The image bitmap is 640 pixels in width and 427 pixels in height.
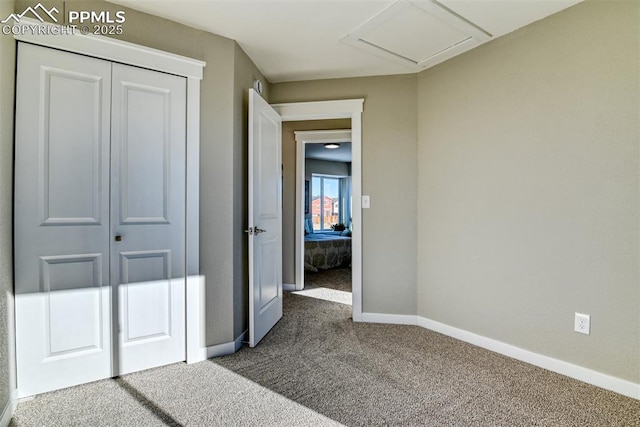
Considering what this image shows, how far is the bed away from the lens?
5652 mm

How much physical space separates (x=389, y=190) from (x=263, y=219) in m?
1.21

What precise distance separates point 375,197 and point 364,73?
116cm

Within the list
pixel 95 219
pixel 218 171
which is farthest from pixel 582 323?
pixel 95 219

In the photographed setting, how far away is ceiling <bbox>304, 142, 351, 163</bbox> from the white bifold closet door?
4654 mm

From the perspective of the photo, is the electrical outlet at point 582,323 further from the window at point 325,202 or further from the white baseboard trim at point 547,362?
the window at point 325,202

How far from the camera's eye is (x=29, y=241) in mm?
1824

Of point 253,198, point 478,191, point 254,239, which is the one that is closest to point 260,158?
point 253,198

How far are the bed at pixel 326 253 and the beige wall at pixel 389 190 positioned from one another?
254 centimetres

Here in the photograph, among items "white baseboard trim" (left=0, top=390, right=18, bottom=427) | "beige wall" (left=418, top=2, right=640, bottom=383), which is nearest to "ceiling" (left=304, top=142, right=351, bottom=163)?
"beige wall" (left=418, top=2, right=640, bottom=383)

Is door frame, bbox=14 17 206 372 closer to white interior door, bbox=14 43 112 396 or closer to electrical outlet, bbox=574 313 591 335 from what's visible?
white interior door, bbox=14 43 112 396

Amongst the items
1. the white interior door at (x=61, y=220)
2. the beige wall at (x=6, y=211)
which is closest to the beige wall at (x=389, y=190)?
the white interior door at (x=61, y=220)

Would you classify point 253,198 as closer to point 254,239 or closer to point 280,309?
point 254,239

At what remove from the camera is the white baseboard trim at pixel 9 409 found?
158cm

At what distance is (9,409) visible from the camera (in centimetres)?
166
